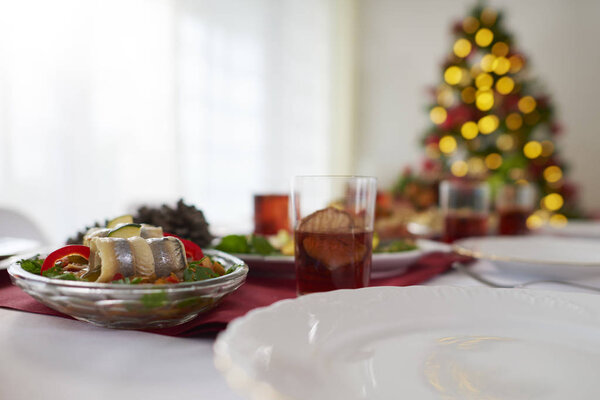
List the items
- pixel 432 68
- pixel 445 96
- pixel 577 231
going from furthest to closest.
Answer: pixel 432 68, pixel 445 96, pixel 577 231

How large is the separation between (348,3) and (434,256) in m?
4.77

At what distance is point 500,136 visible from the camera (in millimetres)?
3826

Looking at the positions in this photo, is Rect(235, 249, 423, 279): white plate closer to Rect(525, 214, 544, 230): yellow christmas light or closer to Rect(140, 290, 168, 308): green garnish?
Rect(140, 290, 168, 308): green garnish

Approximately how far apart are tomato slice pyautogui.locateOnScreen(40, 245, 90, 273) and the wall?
15.2 feet

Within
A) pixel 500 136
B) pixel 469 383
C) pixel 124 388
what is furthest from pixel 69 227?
pixel 500 136

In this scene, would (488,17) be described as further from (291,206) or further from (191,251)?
(191,251)

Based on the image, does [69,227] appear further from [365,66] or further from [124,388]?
[365,66]

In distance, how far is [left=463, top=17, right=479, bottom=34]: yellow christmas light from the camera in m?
3.78

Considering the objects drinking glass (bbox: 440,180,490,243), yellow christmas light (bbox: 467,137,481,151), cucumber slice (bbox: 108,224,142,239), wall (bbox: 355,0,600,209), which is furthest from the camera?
wall (bbox: 355,0,600,209)

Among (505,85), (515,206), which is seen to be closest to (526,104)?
(505,85)

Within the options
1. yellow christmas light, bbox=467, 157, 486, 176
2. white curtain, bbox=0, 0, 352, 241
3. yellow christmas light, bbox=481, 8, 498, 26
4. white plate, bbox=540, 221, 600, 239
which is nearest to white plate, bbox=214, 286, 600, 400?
white curtain, bbox=0, 0, 352, 241

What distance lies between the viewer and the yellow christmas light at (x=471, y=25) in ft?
12.4

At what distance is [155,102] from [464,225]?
2245 millimetres

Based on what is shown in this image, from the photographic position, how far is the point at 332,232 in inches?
25.0
